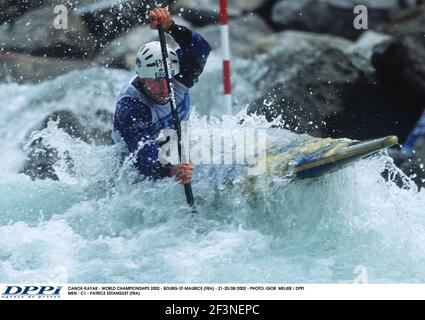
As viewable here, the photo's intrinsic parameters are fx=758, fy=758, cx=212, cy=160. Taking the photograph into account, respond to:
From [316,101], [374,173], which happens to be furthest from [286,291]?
[316,101]

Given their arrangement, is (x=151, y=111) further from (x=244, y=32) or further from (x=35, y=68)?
(x=244, y=32)

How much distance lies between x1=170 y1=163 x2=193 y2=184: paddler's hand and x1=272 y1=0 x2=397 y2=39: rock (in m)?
1.20

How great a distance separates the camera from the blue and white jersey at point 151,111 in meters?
2.49

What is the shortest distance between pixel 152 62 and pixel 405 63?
1549mm

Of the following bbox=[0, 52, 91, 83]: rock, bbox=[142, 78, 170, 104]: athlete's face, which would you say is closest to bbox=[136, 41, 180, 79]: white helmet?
bbox=[142, 78, 170, 104]: athlete's face

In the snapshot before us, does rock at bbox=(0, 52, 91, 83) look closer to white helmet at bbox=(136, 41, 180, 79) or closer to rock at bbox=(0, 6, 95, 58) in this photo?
rock at bbox=(0, 6, 95, 58)

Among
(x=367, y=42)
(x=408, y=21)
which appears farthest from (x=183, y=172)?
(x=367, y=42)

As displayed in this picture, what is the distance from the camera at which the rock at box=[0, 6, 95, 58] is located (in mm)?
3287

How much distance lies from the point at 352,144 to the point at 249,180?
1.21 feet

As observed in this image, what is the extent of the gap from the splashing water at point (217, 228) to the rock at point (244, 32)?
1.49 metres

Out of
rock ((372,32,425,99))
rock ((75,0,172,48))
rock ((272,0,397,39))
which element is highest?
rock ((75,0,172,48))

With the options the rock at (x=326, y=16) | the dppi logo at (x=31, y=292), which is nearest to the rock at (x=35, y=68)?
the rock at (x=326, y=16)

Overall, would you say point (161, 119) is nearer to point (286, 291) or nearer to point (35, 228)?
point (35, 228)

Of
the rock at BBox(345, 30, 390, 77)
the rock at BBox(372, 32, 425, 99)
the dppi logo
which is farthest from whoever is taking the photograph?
the rock at BBox(345, 30, 390, 77)
